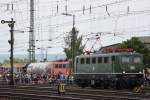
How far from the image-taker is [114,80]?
43906 mm

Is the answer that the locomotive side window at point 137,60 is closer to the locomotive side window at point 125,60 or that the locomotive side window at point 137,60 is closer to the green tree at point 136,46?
the locomotive side window at point 125,60

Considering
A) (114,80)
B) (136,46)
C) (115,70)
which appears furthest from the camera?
(136,46)

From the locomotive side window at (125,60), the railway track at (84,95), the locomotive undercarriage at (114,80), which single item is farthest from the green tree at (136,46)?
the railway track at (84,95)

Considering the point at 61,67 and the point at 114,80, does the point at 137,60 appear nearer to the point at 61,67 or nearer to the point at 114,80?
the point at 114,80

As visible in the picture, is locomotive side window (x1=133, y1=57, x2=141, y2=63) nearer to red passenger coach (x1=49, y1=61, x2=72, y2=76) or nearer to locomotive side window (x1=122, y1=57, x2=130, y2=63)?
locomotive side window (x1=122, y1=57, x2=130, y2=63)

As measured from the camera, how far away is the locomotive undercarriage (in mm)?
43188

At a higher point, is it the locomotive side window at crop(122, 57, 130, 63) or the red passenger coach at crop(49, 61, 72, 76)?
the locomotive side window at crop(122, 57, 130, 63)

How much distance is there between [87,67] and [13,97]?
15509 mm

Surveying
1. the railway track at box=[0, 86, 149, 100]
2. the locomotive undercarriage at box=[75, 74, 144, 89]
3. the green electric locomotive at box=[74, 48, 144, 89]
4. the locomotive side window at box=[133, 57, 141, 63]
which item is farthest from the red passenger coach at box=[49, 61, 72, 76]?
the railway track at box=[0, 86, 149, 100]

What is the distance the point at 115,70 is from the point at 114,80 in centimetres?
89

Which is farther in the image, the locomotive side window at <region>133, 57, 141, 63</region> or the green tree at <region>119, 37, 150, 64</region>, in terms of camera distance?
the green tree at <region>119, 37, 150, 64</region>

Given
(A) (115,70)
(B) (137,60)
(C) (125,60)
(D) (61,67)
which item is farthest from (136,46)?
(A) (115,70)

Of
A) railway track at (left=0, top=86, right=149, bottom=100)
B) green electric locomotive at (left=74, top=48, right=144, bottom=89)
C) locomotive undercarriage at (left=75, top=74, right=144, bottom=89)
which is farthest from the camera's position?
green electric locomotive at (left=74, top=48, right=144, bottom=89)

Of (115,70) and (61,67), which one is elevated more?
(115,70)
